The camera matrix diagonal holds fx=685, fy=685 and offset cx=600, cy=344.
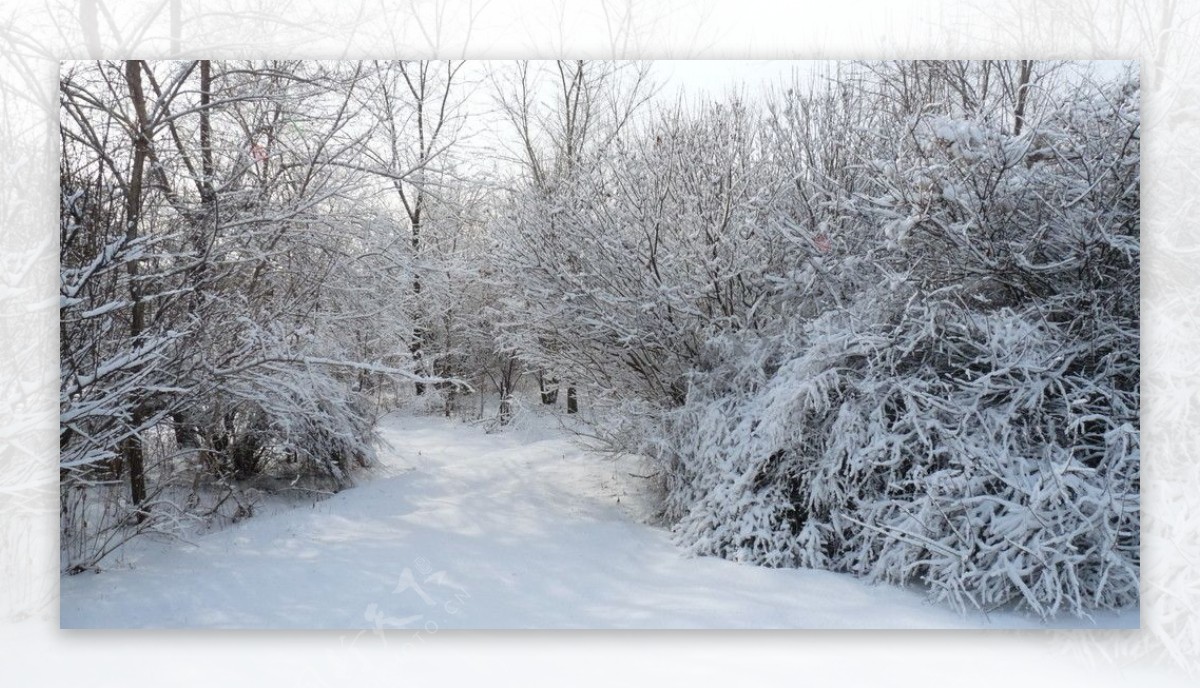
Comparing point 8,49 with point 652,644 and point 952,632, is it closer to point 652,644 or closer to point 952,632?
point 652,644

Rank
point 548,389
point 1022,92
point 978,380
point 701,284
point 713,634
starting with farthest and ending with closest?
point 548,389 < point 701,284 < point 1022,92 < point 978,380 < point 713,634

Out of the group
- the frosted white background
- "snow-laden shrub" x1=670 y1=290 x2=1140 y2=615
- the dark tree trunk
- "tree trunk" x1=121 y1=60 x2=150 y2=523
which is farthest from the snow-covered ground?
the dark tree trunk

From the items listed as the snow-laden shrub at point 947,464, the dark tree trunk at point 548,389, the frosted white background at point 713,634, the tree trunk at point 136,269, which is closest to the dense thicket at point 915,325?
the snow-laden shrub at point 947,464

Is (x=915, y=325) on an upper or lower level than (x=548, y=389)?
upper

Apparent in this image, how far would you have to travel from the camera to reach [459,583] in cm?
289

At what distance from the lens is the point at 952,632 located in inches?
105

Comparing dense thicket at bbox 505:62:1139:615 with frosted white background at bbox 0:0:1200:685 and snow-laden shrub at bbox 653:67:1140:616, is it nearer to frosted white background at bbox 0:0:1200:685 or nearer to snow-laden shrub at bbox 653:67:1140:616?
snow-laden shrub at bbox 653:67:1140:616

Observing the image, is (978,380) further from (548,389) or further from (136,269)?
(136,269)

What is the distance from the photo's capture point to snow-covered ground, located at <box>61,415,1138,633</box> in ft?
8.93

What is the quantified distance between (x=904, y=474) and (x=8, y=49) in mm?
4078

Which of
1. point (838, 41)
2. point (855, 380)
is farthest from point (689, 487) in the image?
point (838, 41)

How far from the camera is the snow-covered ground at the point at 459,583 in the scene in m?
2.72

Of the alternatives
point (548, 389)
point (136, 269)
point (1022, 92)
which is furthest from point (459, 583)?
point (1022, 92)

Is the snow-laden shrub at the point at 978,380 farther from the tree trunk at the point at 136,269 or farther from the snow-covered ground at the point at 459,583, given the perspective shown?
the tree trunk at the point at 136,269
